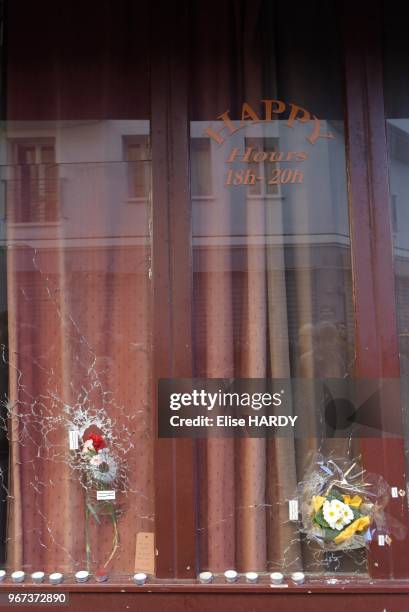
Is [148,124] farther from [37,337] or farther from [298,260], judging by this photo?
[37,337]

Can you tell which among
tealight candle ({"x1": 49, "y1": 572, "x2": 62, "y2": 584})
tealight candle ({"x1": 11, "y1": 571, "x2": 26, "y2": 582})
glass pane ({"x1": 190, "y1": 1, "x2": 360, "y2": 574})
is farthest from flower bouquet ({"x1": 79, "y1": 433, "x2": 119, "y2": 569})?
glass pane ({"x1": 190, "y1": 1, "x2": 360, "y2": 574})

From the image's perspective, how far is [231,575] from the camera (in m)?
2.21

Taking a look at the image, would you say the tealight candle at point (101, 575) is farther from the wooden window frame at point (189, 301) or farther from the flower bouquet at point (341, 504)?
the flower bouquet at point (341, 504)

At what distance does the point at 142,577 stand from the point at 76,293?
1.20 metres

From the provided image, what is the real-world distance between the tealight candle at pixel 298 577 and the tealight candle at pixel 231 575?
0.74 feet

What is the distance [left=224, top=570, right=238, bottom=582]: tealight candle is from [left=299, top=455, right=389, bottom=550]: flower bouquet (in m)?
0.33

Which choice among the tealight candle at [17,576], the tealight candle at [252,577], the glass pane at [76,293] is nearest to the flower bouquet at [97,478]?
the glass pane at [76,293]

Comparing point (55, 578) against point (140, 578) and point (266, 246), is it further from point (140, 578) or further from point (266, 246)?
point (266, 246)

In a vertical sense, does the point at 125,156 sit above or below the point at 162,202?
above

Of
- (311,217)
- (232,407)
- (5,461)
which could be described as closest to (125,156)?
(311,217)

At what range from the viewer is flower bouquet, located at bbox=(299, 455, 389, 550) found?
7.15 feet

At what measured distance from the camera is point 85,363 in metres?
2.42

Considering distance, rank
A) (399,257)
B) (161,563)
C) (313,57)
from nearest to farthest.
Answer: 1. (161,563)
2. (399,257)
3. (313,57)

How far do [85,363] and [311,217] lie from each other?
117 cm
